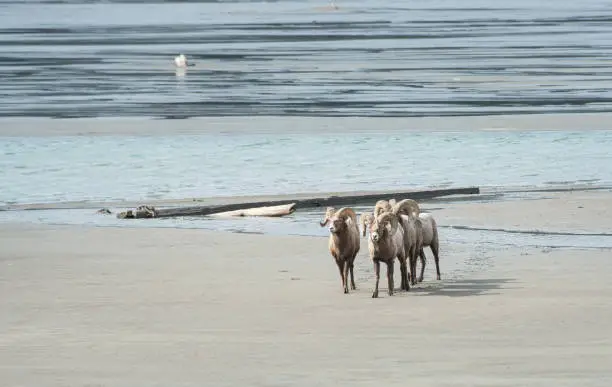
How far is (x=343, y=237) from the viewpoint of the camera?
14961 mm

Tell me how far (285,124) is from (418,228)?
22249 mm

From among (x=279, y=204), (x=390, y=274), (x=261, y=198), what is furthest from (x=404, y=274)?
(x=261, y=198)

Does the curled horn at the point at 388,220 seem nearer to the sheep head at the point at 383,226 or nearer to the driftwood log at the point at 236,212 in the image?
the sheep head at the point at 383,226

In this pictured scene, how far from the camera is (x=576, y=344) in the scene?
41.2ft

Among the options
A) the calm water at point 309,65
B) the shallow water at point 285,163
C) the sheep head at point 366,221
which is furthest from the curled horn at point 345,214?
the calm water at point 309,65

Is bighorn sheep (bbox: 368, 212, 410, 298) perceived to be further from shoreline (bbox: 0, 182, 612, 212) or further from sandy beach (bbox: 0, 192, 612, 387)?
shoreline (bbox: 0, 182, 612, 212)

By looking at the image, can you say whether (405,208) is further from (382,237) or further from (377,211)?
(382,237)

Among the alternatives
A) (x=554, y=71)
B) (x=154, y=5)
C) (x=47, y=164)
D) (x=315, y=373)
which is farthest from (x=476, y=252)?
(x=154, y=5)

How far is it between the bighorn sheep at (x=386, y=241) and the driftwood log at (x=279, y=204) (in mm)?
7007

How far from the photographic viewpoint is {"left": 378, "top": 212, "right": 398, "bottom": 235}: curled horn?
14492 millimetres

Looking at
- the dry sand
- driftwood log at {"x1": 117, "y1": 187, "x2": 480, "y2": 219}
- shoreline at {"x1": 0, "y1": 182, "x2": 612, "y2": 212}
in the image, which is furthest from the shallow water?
the dry sand

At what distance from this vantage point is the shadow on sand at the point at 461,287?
49.7 feet

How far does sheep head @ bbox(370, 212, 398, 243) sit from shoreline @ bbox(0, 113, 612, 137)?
21039 millimetres

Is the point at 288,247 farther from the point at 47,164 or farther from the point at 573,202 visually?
the point at 47,164
